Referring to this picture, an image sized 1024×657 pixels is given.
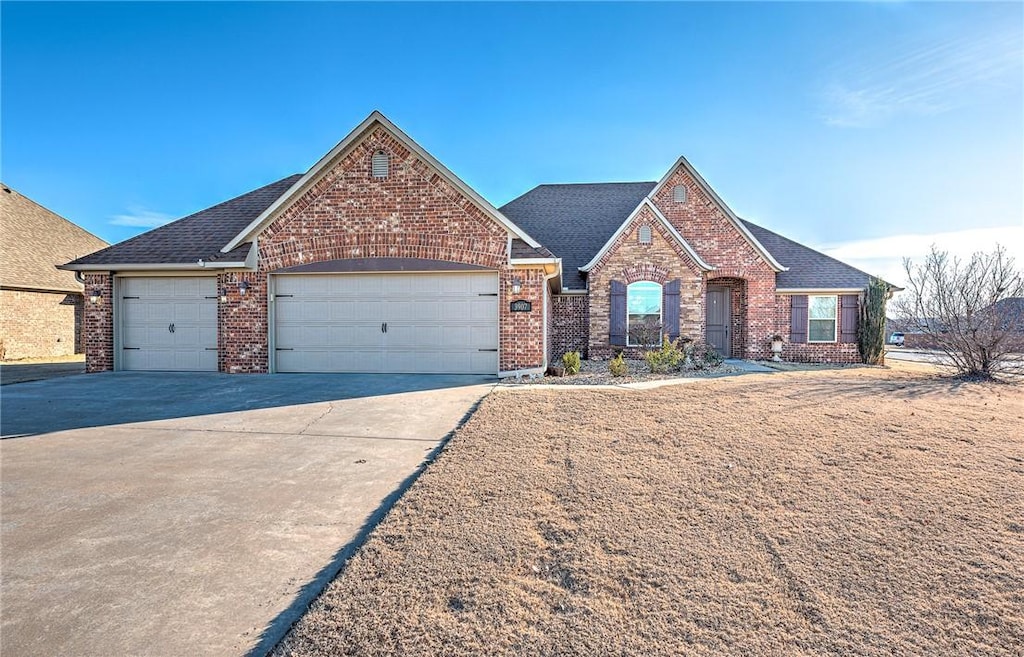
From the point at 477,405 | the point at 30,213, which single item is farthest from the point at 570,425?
the point at 30,213

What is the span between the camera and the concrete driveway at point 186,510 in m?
2.31

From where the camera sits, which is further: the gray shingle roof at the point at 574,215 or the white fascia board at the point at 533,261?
the gray shingle roof at the point at 574,215

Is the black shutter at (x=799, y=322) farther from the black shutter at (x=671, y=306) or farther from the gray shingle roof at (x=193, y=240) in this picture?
the gray shingle roof at (x=193, y=240)

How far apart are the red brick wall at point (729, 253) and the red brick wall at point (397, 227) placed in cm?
775

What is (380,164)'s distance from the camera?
10562mm

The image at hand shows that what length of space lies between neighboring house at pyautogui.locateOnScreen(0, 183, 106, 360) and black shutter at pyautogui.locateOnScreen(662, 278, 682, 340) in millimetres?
19990

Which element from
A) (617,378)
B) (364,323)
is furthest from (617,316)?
(364,323)

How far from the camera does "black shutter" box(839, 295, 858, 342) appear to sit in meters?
15.3

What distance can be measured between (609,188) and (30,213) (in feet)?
80.7

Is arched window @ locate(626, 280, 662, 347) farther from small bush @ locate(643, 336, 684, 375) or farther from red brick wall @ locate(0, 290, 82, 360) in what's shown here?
red brick wall @ locate(0, 290, 82, 360)

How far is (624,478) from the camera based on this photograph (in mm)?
4234

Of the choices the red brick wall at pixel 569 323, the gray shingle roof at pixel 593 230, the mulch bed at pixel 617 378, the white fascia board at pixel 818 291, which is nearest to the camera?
the mulch bed at pixel 617 378

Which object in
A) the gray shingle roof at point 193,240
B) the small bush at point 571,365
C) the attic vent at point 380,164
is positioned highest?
the attic vent at point 380,164

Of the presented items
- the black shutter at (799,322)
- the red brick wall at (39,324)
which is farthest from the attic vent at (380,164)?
the red brick wall at (39,324)
